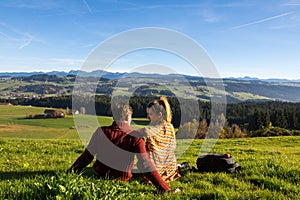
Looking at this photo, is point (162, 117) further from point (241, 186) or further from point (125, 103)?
point (241, 186)

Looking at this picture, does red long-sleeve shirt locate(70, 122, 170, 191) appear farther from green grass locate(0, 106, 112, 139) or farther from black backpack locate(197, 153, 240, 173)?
green grass locate(0, 106, 112, 139)

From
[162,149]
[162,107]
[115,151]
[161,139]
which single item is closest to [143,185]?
[115,151]

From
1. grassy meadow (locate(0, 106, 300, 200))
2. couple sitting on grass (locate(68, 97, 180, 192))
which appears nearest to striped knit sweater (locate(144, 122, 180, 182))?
couple sitting on grass (locate(68, 97, 180, 192))

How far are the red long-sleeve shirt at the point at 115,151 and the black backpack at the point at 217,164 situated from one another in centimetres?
232

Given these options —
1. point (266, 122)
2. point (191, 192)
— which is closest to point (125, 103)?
point (191, 192)

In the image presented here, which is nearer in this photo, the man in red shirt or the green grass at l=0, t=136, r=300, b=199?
the green grass at l=0, t=136, r=300, b=199

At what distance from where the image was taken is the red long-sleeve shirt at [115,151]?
Result: 22.1ft

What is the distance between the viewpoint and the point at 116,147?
269 inches

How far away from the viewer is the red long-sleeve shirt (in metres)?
6.73

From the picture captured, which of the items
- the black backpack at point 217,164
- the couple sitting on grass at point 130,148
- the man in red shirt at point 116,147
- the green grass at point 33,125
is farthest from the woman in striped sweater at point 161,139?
the green grass at point 33,125

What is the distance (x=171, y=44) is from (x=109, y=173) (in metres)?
4.75

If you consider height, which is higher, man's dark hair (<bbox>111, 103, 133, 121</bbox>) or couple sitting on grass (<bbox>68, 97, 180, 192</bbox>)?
man's dark hair (<bbox>111, 103, 133, 121</bbox>)

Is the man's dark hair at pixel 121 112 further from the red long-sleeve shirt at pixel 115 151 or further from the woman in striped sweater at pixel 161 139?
the woman in striped sweater at pixel 161 139

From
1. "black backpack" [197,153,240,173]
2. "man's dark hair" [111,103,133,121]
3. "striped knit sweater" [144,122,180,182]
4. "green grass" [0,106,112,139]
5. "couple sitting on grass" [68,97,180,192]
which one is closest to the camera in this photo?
"couple sitting on grass" [68,97,180,192]
